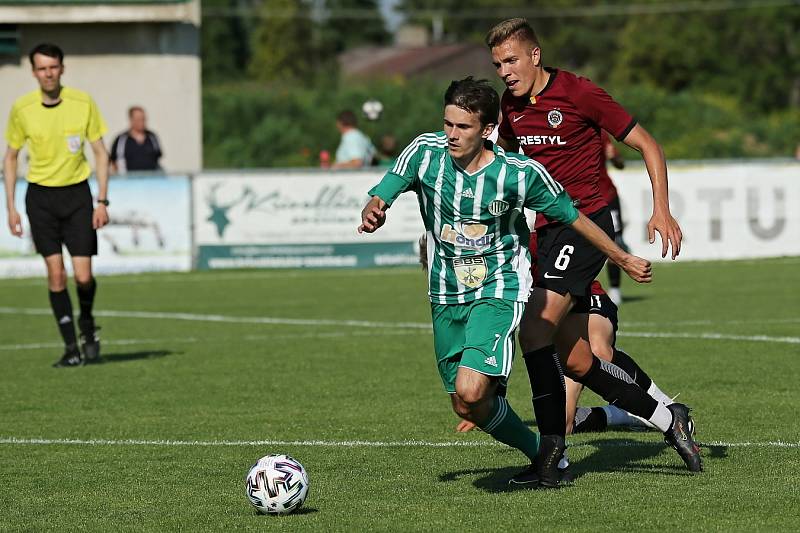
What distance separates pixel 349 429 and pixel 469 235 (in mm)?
2275

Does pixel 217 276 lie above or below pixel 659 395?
below

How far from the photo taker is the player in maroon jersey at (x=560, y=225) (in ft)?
21.7

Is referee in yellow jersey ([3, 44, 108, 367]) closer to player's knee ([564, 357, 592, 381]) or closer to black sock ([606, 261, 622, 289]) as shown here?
player's knee ([564, 357, 592, 381])

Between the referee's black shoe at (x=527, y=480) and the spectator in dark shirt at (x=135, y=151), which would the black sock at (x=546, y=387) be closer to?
the referee's black shoe at (x=527, y=480)

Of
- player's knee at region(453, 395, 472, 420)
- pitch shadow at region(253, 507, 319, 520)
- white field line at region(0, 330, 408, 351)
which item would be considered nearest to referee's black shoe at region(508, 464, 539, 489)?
player's knee at region(453, 395, 472, 420)

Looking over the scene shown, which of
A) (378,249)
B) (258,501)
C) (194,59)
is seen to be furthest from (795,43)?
(258,501)

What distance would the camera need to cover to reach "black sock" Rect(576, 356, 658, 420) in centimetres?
690

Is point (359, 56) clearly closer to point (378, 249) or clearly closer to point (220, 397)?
point (378, 249)

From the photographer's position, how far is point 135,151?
20875mm

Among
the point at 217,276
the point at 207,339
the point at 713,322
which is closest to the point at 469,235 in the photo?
the point at 207,339

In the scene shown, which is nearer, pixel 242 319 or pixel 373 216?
pixel 373 216

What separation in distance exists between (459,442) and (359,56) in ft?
297

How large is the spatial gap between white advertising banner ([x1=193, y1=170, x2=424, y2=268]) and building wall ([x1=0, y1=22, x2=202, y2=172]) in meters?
7.11

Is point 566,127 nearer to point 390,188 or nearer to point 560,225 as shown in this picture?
point 560,225
